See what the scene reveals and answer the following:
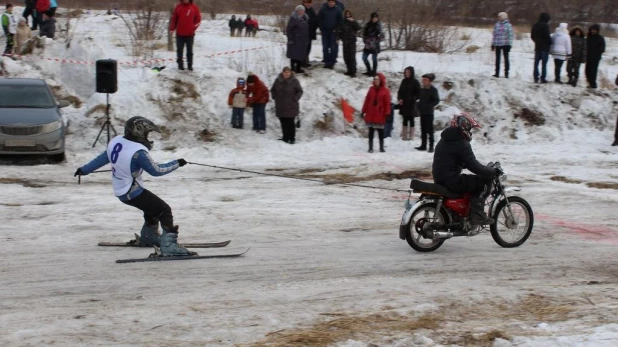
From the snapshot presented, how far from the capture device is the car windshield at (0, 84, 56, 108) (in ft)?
63.7

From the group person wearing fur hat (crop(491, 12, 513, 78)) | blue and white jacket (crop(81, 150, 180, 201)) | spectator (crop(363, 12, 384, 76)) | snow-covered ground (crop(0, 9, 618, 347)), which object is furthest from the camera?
person wearing fur hat (crop(491, 12, 513, 78))

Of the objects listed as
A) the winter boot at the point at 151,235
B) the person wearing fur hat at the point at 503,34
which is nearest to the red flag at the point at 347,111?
the person wearing fur hat at the point at 503,34

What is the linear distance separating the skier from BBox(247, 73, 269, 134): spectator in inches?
450

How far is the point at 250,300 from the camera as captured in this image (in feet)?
30.6

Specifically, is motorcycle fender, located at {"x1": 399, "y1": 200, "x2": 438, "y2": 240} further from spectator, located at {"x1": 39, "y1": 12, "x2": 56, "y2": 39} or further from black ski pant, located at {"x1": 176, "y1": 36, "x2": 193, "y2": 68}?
spectator, located at {"x1": 39, "y1": 12, "x2": 56, "y2": 39}

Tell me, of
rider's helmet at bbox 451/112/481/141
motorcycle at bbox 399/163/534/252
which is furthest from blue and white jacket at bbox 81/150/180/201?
rider's helmet at bbox 451/112/481/141

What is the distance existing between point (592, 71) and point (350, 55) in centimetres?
748

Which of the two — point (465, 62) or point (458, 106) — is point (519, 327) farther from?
point (465, 62)

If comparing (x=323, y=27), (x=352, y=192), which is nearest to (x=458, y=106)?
(x=323, y=27)

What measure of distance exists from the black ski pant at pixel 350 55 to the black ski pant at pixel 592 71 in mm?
7104

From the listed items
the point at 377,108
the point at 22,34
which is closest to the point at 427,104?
the point at 377,108

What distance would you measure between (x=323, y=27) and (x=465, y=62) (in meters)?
6.70

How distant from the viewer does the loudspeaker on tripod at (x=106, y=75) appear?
20.5m

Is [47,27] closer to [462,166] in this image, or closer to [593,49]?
[593,49]
